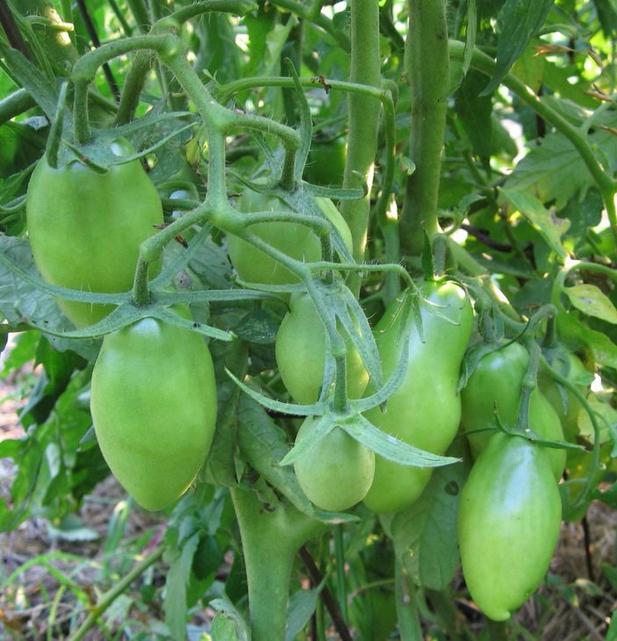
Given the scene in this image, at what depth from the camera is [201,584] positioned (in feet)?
4.02

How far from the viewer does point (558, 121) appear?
889 mm

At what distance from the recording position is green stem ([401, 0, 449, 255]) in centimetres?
74

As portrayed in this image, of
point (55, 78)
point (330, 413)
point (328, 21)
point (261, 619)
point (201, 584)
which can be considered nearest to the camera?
point (330, 413)

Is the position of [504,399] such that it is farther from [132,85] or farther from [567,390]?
[132,85]

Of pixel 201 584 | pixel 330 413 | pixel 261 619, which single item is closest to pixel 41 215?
pixel 330 413

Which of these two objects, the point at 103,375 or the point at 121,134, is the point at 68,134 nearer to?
the point at 121,134

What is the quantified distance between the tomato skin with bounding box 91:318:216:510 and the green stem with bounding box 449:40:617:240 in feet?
1.41

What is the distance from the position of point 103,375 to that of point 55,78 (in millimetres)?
245

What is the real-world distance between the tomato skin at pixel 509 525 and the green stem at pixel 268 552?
0.56 ft

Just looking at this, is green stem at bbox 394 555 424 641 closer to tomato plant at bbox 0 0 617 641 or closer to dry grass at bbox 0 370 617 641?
tomato plant at bbox 0 0 617 641

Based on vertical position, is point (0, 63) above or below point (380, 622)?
above

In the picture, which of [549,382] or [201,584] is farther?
[201,584]

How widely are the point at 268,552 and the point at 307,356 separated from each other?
0.28 metres

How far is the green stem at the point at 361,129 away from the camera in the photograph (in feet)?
2.20
